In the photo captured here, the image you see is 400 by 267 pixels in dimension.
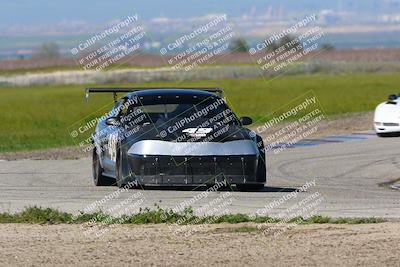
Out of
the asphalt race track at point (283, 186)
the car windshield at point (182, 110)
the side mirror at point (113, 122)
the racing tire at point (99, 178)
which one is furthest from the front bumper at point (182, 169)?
the racing tire at point (99, 178)

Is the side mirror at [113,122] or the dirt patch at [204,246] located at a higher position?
the side mirror at [113,122]

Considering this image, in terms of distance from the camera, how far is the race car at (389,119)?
2891cm

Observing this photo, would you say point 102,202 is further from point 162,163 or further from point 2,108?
point 2,108

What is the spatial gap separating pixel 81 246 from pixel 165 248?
82cm

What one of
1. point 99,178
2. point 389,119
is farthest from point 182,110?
point 389,119

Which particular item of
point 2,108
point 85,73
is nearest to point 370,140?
point 2,108

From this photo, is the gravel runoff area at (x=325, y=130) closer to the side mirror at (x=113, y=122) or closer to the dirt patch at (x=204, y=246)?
the side mirror at (x=113, y=122)

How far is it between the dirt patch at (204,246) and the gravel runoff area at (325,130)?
13023 mm

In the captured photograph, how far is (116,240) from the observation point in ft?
41.2

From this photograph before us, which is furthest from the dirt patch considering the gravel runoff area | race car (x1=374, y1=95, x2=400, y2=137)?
race car (x1=374, y1=95, x2=400, y2=137)

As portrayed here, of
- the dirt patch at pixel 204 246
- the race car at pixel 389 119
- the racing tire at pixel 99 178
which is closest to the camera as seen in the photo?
the dirt patch at pixel 204 246

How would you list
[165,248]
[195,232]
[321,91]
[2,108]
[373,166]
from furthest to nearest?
1. [321,91]
2. [2,108]
3. [373,166]
4. [195,232]
5. [165,248]

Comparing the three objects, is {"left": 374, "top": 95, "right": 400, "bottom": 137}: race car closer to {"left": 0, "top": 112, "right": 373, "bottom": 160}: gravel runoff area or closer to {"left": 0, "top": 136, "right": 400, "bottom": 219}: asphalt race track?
{"left": 0, "top": 136, "right": 400, "bottom": 219}: asphalt race track

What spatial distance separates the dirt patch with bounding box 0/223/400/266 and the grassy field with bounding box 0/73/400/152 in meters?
17.8
